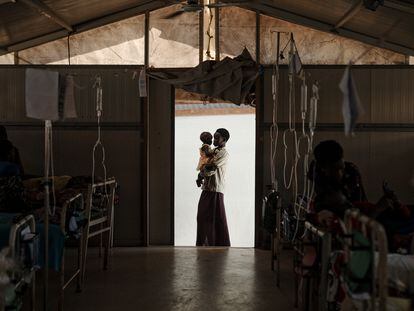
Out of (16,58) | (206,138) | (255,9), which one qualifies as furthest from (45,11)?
(206,138)

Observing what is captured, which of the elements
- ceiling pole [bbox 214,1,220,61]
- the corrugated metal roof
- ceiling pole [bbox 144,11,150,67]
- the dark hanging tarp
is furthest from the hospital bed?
ceiling pole [bbox 214,1,220,61]

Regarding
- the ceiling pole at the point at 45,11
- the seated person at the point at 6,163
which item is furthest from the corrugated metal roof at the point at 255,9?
the seated person at the point at 6,163

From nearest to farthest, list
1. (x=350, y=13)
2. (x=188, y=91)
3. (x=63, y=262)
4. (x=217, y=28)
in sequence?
(x=63, y=262), (x=350, y=13), (x=188, y=91), (x=217, y=28)

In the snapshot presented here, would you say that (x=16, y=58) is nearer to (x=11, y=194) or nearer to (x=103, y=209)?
(x=103, y=209)

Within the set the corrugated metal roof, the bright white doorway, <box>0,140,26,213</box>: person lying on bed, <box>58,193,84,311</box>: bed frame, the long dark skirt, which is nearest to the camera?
<box>58,193,84,311</box>: bed frame

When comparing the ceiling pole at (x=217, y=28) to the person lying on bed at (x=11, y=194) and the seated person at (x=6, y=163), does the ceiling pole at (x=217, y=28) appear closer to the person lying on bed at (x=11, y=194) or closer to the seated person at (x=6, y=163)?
the seated person at (x=6, y=163)

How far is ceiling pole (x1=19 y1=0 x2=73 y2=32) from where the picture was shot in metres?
5.46

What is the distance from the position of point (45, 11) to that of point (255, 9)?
98.7 inches

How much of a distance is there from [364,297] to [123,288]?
289cm

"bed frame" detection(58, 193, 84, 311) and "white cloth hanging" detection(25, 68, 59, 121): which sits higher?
"white cloth hanging" detection(25, 68, 59, 121)

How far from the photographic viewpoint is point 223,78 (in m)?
6.84

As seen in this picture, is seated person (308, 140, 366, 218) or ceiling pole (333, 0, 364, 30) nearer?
seated person (308, 140, 366, 218)

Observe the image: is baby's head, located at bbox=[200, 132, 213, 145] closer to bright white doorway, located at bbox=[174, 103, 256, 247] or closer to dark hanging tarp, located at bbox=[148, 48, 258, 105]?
dark hanging tarp, located at bbox=[148, 48, 258, 105]

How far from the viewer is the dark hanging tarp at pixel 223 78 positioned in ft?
22.5
